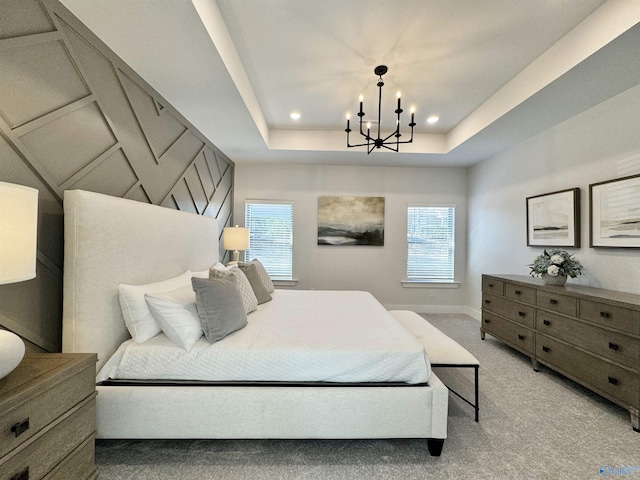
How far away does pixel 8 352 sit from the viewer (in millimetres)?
953

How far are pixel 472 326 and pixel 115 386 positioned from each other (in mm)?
4183

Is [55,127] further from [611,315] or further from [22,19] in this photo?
[611,315]

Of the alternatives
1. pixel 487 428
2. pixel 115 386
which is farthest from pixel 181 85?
pixel 487 428

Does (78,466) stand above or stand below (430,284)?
below

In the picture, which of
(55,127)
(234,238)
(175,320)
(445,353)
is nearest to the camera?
(55,127)

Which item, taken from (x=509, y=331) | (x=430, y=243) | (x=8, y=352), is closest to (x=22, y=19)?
(x=8, y=352)

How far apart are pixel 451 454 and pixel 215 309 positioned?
1.63 metres

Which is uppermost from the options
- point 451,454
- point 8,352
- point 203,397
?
point 8,352

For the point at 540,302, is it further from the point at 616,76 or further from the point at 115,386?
the point at 115,386

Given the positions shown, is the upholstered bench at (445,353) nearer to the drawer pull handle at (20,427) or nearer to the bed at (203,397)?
the bed at (203,397)

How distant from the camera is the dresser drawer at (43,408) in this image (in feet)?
2.92

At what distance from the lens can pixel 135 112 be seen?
2096 mm

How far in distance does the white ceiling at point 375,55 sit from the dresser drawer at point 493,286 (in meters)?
1.76

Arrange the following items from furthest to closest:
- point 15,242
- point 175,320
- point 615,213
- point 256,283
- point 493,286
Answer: point 493,286 → point 256,283 → point 615,213 → point 175,320 → point 15,242
